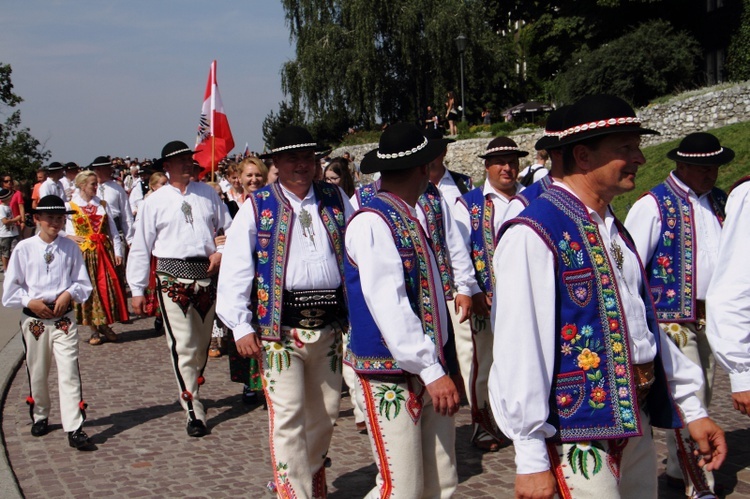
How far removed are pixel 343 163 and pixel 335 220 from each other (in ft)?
9.68

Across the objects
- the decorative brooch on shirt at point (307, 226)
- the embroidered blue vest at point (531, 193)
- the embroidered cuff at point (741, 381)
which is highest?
the embroidered blue vest at point (531, 193)

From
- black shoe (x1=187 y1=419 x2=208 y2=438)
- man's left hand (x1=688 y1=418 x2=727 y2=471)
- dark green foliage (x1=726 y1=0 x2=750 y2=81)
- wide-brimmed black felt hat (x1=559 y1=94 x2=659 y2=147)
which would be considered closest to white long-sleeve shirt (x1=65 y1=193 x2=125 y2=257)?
black shoe (x1=187 y1=419 x2=208 y2=438)

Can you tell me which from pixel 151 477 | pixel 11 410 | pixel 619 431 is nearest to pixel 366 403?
pixel 619 431

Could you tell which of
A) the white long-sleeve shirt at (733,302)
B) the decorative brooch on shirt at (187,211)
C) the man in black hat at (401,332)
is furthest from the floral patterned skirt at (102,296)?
the white long-sleeve shirt at (733,302)

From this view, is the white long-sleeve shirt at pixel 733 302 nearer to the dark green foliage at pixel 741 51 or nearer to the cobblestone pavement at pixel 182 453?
the cobblestone pavement at pixel 182 453

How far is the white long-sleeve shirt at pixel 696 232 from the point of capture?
16.8 feet

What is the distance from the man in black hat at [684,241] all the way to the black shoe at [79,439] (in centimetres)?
437

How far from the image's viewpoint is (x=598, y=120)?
113 inches

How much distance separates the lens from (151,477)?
5.91 m

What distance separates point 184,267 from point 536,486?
16.6 feet

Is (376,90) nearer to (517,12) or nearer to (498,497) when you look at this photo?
(517,12)

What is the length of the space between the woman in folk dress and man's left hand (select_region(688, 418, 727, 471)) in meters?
9.50

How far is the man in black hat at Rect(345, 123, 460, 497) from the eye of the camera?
3.65 m

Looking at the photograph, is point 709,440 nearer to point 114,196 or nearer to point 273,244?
point 273,244
